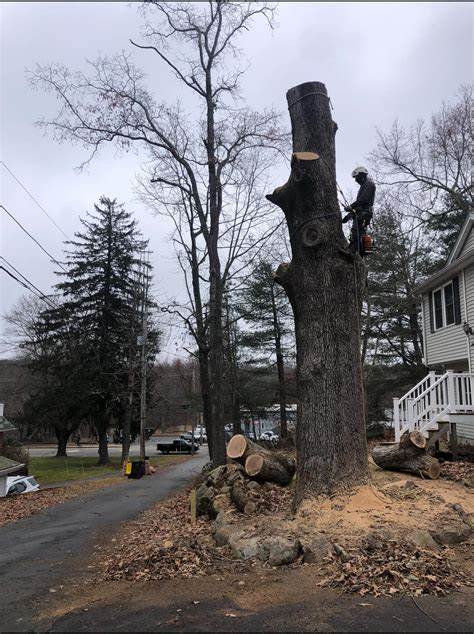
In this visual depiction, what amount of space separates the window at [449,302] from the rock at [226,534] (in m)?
14.0

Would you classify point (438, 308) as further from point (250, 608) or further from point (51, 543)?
point (250, 608)

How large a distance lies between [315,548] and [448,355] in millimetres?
14742

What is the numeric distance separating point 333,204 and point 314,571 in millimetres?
5055

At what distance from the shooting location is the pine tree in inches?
1299

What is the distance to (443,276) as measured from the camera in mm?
18812

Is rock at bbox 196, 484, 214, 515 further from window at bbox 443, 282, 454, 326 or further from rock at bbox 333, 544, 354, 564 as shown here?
window at bbox 443, 282, 454, 326

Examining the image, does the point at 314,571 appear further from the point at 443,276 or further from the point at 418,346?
the point at 418,346

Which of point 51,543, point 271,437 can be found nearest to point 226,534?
point 51,543

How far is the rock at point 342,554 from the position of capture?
19.0 feet

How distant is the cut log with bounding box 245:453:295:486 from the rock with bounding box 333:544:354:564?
3645mm

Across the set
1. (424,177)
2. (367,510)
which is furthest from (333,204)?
(424,177)

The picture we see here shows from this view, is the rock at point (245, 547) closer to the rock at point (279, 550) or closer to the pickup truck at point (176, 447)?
the rock at point (279, 550)

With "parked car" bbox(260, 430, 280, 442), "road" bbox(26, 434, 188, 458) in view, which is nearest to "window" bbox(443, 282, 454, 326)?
"parked car" bbox(260, 430, 280, 442)

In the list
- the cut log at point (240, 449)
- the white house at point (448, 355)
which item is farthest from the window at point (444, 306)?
the cut log at point (240, 449)
